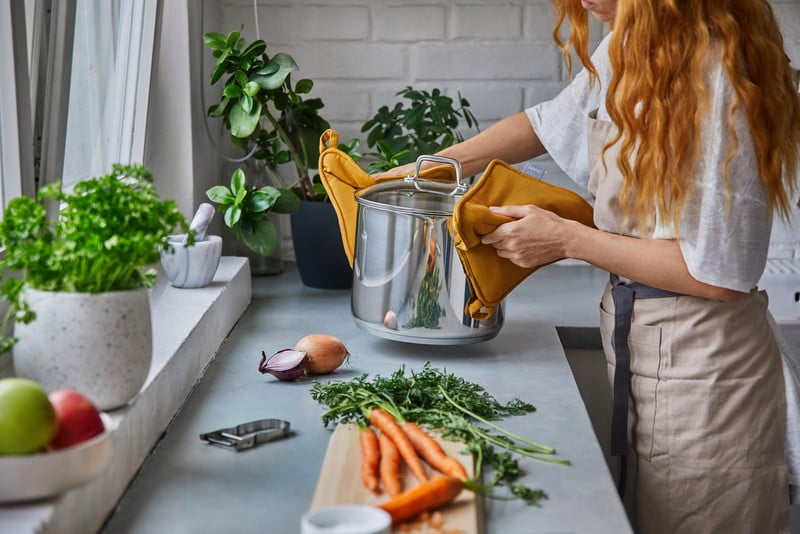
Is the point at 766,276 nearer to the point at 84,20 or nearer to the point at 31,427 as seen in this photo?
the point at 84,20

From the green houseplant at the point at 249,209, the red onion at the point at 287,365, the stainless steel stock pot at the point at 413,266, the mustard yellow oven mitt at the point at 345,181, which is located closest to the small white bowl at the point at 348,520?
the red onion at the point at 287,365

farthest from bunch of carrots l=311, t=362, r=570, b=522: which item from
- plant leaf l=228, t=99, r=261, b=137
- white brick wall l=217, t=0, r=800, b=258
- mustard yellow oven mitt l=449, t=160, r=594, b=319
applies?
white brick wall l=217, t=0, r=800, b=258

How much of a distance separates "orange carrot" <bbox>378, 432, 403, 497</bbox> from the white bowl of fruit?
0.95 feet

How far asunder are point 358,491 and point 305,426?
0.88ft

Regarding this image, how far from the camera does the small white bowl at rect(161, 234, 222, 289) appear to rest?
5.42 feet

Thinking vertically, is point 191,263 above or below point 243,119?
below

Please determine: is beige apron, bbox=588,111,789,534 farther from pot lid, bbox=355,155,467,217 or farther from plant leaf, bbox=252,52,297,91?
plant leaf, bbox=252,52,297,91

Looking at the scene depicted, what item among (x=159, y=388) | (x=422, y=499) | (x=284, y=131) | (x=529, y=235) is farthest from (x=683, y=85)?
(x=284, y=131)

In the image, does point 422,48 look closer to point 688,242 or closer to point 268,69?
point 268,69

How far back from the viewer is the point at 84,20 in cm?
163

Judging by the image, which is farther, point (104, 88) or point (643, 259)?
point (104, 88)

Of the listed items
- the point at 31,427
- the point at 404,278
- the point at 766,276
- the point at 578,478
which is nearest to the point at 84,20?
the point at 404,278

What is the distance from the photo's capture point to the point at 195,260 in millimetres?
1659

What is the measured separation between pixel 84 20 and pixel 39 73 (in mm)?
400
